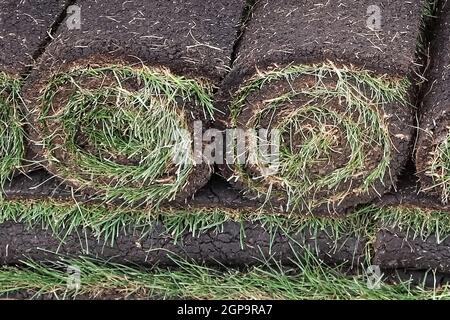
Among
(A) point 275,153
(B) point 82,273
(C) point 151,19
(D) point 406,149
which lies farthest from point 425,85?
(B) point 82,273

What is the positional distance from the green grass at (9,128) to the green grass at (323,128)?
567 mm

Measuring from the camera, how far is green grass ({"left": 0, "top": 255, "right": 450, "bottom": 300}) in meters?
1.90

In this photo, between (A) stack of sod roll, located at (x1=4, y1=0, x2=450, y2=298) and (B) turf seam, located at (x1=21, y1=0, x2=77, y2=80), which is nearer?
(A) stack of sod roll, located at (x1=4, y1=0, x2=450, y2=298)

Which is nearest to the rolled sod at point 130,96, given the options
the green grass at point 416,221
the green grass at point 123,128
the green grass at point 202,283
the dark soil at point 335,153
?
the green grass at point 123,128

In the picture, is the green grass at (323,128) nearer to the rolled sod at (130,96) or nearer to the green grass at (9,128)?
the rolled sod at (130,96)

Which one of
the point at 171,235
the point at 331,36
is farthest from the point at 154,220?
the point at 331,36

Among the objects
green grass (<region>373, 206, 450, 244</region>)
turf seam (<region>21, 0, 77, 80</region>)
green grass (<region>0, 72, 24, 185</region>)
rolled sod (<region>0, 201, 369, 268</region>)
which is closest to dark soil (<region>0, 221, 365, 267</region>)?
rolled sod (<region>0, 201, 369, 268</region>)

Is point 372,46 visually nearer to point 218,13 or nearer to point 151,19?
point 218,13

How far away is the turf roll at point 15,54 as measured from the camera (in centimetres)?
182

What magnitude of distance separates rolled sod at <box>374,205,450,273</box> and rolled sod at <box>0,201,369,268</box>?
0.06m

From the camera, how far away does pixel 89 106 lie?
179cm

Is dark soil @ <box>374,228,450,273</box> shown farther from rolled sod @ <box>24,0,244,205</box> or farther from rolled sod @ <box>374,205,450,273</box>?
rolled sod @ <box>24,0,244,205</box>

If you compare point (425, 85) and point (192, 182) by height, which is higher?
point (425, 85)
